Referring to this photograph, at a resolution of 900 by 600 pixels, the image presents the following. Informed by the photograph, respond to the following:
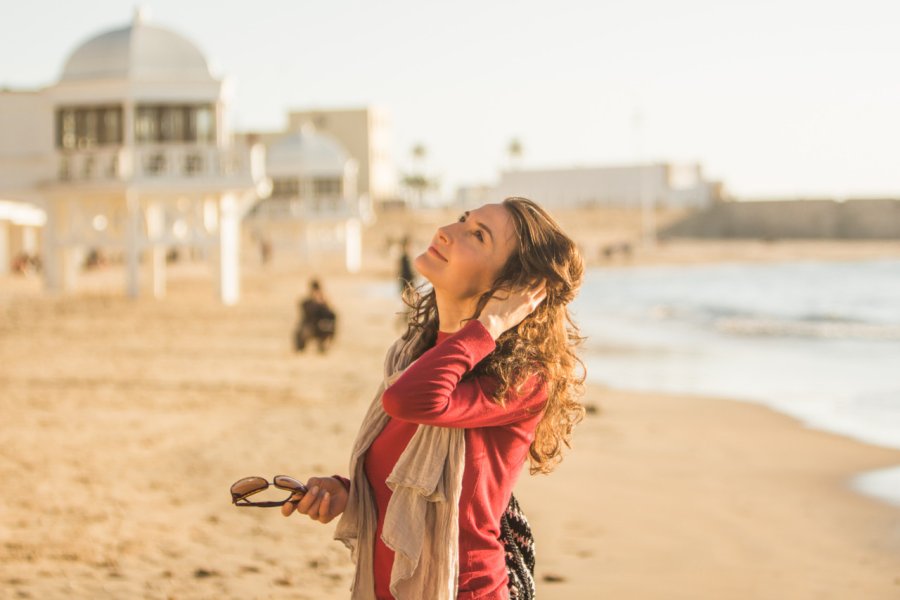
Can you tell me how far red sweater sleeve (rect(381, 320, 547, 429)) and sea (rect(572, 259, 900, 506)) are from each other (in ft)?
5.64

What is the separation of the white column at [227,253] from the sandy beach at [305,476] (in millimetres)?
11619

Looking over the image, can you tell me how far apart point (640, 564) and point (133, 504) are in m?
2.86

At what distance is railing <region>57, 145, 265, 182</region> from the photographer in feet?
84.4

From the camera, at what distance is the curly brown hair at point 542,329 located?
2.72 meters

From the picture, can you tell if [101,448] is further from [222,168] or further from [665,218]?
[665,218]

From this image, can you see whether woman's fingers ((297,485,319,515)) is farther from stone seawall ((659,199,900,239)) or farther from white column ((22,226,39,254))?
stone seawall ((659,199,900,239))

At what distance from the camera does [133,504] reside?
698cm

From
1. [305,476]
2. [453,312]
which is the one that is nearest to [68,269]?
[305,476]

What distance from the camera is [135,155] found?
84.6 feet

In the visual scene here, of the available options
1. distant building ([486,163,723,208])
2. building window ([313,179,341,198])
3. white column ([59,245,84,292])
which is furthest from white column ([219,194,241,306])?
distant building ([486,163,723,208])

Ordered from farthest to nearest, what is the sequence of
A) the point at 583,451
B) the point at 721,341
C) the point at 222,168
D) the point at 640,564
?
1. the point at 222,168
2. the point at 721,341
3. the point at 583,451
4. the point at 640,564

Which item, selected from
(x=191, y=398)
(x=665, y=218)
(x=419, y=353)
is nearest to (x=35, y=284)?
(x=191, y=398)

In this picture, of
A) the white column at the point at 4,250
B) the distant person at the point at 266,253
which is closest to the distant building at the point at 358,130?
the distant person at the point at 266,253

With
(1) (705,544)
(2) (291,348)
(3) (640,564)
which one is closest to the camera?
(3) (640,564)
